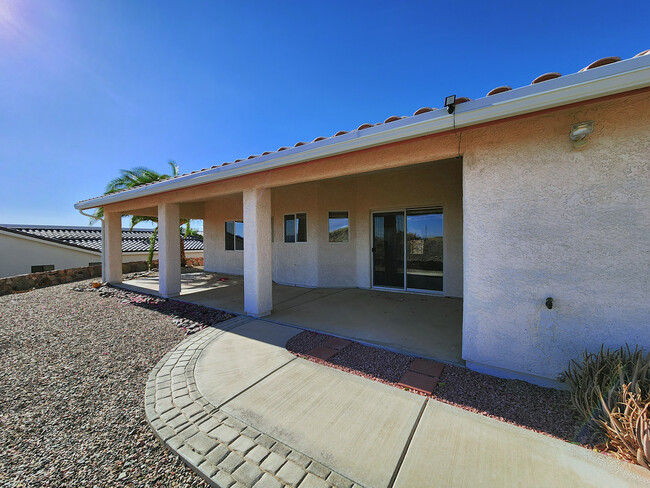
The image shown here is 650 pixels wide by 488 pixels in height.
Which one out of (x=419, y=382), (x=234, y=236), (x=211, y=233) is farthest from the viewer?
(x=211, y=233)

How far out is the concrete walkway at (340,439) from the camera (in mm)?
1933

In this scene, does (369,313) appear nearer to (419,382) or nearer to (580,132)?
(419,382)

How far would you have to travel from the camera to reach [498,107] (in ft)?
9.07

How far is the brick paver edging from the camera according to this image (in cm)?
195

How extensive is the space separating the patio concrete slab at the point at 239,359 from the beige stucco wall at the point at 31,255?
18.2m

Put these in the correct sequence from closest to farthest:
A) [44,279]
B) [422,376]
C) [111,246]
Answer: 1. [422,376]
2. [111,246]
3. [44,279]

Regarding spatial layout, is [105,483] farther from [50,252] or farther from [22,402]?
[50,252]

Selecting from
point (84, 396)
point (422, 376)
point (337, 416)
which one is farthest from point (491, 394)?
point (84, 396)

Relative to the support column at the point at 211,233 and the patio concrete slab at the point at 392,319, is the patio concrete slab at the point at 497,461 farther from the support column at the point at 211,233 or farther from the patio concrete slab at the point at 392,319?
the support column at the point at 211,233

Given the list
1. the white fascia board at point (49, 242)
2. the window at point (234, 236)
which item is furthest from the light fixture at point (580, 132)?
the white fascia board at point (49, 242)

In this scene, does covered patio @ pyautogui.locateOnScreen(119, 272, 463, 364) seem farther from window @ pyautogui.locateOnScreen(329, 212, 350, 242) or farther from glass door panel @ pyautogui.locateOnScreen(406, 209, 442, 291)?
window @ pyautogui.locateOnScreen(329, 212, 350, 242)

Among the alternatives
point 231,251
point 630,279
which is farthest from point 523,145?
point 231,251

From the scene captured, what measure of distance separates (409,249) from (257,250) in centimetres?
476

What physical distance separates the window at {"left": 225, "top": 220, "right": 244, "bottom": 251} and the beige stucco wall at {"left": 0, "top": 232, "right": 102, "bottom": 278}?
37.5ft
